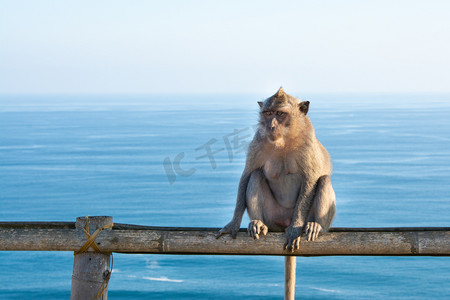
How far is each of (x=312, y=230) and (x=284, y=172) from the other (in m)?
1.03

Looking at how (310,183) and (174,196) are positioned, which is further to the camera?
(174,196)

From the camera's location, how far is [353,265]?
1000 inches

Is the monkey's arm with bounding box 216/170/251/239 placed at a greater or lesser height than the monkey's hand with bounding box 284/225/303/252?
greater

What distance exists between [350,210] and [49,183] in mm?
17928

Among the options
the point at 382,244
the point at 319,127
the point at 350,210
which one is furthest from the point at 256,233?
the point at 319,127

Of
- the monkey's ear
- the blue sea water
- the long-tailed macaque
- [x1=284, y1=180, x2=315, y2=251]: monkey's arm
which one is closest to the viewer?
[x1=284, y1=180, x2=315, y2=251]: monkey's arm

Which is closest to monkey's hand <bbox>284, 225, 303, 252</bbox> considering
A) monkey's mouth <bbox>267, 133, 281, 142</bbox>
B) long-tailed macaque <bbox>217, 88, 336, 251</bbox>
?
long-tailed macaque <bbox>217, 88, 336, 251</bbox>

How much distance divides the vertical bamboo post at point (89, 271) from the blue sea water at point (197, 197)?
2205mm

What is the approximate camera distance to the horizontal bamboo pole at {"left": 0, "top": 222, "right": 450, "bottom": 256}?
16.3 feet

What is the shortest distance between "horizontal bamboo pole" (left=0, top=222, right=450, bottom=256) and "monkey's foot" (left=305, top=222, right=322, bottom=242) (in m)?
0.09

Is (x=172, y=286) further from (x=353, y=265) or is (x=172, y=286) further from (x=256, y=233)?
(x=256, y=233)

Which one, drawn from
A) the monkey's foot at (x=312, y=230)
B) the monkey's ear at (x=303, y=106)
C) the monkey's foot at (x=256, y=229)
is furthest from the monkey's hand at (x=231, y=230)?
the monkey's ear at (x=303, y=106)

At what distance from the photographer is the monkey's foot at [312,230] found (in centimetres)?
529

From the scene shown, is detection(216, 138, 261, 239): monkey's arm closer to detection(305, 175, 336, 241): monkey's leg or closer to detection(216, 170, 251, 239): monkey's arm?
detection(216, 170, 251, 239): monkey's arm
